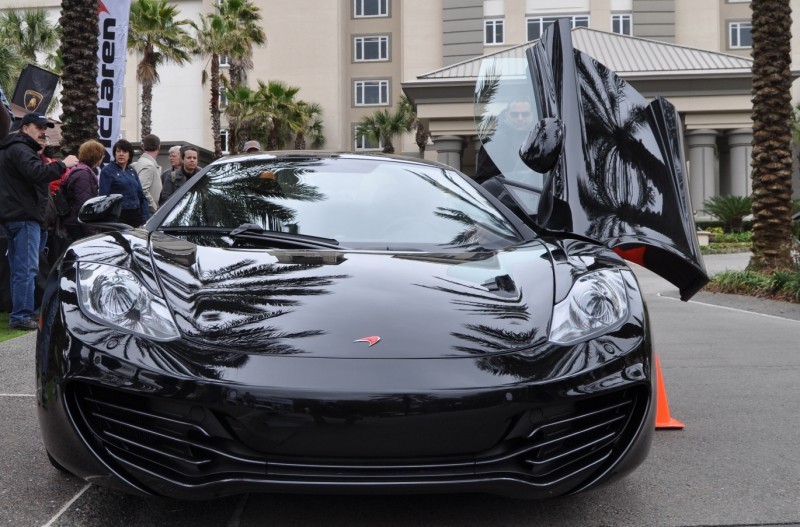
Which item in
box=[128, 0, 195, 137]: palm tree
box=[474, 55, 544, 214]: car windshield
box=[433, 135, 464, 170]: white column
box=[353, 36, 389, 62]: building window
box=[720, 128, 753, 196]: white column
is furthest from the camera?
box=[353, 36, 389, 62]: building window

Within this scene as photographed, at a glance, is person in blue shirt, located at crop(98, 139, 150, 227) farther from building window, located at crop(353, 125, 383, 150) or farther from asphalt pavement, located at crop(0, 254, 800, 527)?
building window, located at crop(353, 125, 383, 150)

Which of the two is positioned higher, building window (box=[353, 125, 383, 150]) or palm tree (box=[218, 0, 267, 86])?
palm tree (box=[218, 0, 267, 86])

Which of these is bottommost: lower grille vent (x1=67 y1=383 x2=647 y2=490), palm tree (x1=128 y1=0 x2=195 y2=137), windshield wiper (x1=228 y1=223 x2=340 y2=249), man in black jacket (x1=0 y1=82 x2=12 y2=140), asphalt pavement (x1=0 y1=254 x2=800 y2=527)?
asphalt pavement (x1=0 y1=254 x2=800 y2=527)

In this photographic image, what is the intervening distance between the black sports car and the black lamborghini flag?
8.14 metres

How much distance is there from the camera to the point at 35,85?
10547mm

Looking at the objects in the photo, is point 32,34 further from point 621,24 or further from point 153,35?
point 621,24

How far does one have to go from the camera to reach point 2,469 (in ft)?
9.76

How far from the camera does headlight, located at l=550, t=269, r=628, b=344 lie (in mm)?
2342

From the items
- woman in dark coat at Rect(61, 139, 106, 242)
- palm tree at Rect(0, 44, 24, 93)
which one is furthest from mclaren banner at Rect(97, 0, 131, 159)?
palm tree at Rect(0, 44, 24, 93)

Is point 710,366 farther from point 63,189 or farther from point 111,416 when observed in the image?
point 63,189

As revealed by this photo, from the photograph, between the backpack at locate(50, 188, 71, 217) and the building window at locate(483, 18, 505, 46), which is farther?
the building window at locate(483, 18, 505, 46)

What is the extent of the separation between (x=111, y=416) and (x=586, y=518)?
1.48m

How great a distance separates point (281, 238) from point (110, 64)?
336 inches

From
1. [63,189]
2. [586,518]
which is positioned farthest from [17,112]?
[586,518]
